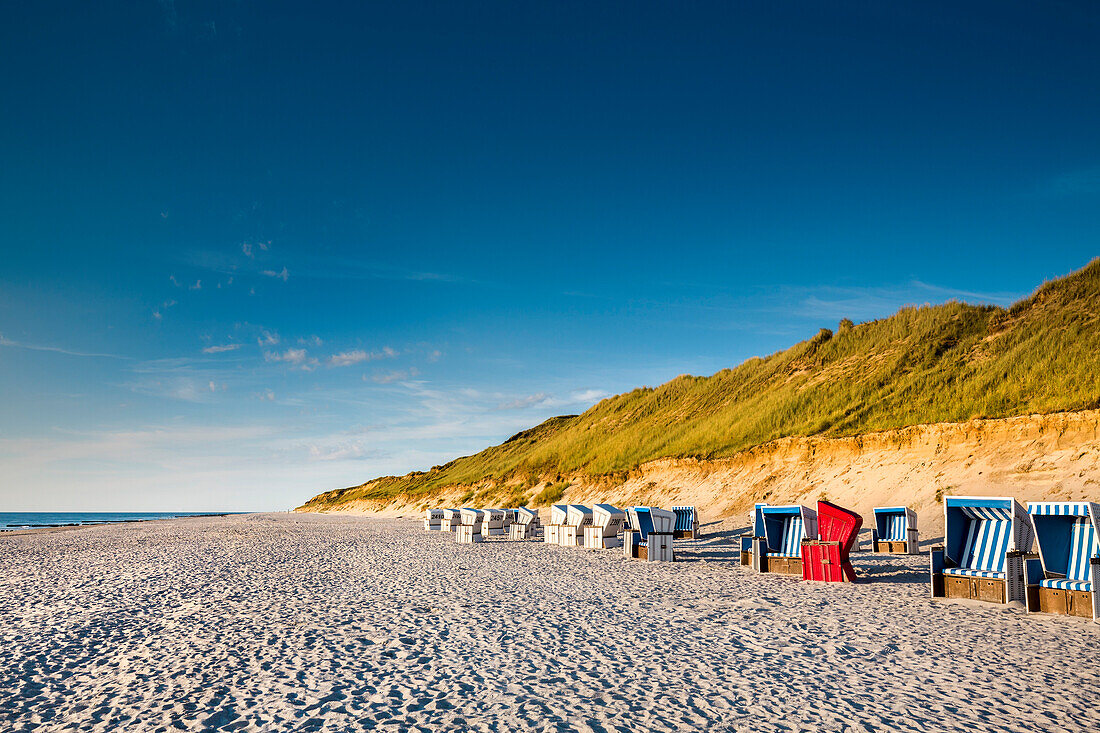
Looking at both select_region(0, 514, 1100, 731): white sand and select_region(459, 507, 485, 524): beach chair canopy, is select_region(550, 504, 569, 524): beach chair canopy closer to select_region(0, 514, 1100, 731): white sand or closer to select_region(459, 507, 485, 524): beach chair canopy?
select_region(459, 507, 485, 524): beach chair canopy

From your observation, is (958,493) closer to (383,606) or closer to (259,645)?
(383,606)

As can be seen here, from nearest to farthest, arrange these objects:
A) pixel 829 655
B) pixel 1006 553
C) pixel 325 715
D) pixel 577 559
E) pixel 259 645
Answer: pixel 325 715, pixel 829 655, pixel 259 645, pixel 1006 553, pixel 577 559

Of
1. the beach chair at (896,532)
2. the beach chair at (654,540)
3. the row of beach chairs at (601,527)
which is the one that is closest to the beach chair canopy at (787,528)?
the beach chair at (654,540)

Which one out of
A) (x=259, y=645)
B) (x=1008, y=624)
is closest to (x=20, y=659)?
(x=259, y=645)

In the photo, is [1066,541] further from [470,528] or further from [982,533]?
[470,528]

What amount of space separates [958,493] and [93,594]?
25.9 meters

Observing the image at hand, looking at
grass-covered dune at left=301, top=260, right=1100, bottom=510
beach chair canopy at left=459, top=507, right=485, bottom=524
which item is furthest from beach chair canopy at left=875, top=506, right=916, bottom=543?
beach chair canopy at left=459, top=507, right=485, bottom=524

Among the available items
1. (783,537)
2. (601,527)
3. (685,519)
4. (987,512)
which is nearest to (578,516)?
(601,527)

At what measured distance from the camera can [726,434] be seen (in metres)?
42.2

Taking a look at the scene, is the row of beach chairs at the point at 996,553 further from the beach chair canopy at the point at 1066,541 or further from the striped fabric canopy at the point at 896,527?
the striped fabric canopy at the point at 896,527

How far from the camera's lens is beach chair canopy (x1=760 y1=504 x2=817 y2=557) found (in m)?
14.4

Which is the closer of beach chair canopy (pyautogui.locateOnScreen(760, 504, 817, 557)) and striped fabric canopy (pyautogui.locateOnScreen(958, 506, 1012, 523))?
striped fabric canopy (pyautogui.locateOnScreen(958, 506, 1012, 523))

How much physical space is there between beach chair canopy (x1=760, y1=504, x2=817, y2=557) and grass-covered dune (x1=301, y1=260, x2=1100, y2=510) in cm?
1668

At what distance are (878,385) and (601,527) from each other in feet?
74.6
